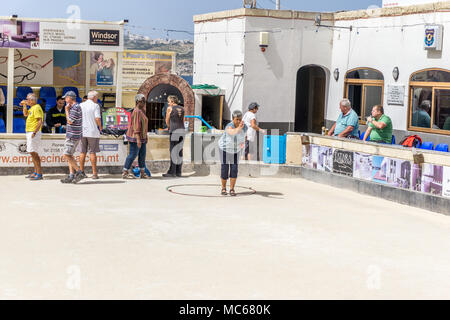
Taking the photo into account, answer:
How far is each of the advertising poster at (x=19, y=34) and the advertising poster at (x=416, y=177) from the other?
9.21 m

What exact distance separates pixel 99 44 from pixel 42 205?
20.4 ft

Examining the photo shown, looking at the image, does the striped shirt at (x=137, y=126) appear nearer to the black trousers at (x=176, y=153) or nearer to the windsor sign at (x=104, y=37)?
the black trousers at (x=176, y=153)

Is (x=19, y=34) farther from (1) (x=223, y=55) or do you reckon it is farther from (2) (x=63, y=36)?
(1) (x=223, y=55)

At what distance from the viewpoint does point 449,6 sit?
17.6 meters

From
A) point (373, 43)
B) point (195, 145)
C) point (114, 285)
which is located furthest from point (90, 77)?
point (114, 285)

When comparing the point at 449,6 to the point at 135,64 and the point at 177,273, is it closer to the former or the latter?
the point at 177,273

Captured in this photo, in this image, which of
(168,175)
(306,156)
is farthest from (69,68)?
(306,156)

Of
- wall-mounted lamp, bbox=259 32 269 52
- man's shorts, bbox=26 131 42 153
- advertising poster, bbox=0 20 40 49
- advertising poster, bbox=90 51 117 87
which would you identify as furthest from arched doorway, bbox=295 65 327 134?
man's shorts, bbox=26 131 42 153

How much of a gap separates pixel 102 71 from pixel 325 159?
8864mm

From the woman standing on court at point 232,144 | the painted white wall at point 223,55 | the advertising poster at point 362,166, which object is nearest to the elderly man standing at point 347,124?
the advertising poster at point 362,166

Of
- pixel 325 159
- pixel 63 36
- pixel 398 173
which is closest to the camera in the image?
pixel 398 173

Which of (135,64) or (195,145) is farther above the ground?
(135,64)

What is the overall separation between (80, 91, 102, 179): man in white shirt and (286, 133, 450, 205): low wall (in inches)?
168

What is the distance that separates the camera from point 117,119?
16219mm
